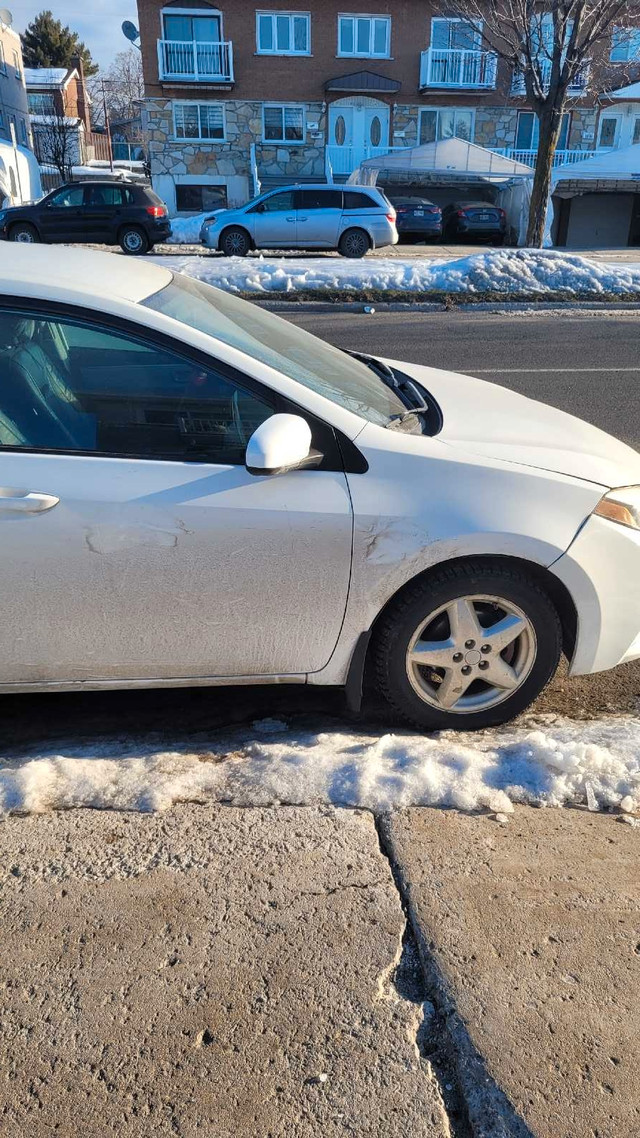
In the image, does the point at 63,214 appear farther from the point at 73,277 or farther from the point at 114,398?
the point at 114,398

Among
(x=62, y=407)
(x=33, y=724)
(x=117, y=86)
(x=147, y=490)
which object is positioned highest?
(x=117, y=86)

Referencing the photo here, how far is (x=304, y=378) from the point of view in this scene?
2.94m

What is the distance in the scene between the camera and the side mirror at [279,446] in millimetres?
2568

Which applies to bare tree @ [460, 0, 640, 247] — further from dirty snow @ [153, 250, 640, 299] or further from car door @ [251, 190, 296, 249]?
dirty snow @ [153, 250, 640, 299]

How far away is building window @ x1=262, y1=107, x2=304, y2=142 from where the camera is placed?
116ft

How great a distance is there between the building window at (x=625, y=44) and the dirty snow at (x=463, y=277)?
8.29m

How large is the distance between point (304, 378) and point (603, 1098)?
2.19 metres

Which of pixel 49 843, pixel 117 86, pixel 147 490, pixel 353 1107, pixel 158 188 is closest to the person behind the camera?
pixel 353 1107

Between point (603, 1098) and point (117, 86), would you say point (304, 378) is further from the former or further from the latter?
point (117, 86)

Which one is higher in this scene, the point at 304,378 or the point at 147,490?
the point at 304,378

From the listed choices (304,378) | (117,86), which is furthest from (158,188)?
(117,86)

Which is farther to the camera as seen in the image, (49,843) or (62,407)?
(62,407)

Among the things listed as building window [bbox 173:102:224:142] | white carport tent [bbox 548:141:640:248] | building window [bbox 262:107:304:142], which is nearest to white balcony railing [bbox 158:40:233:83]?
building window [bbox 173:102:224:142]

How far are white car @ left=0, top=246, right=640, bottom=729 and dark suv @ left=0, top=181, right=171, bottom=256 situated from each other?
1886 centimetres
